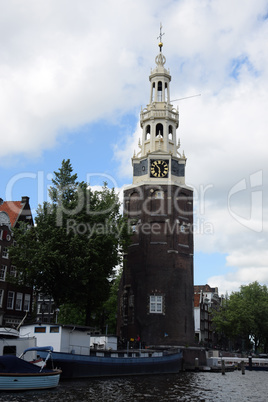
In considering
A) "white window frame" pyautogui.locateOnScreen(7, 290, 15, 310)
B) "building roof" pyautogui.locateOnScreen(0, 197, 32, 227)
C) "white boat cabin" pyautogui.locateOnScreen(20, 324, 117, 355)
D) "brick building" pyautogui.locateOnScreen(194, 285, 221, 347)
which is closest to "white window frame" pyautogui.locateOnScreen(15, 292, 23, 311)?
"white window frame" pyautogui.locateOnScreen(7, 290, 15, 310)

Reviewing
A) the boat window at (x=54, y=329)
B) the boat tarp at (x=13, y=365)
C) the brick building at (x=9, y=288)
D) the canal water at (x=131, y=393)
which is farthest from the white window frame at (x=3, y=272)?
the boat tarp at (x=13, y=365)

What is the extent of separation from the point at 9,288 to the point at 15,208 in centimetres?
1084

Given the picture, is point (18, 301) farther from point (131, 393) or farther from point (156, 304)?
point (131, 393)

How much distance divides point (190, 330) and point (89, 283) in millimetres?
18176

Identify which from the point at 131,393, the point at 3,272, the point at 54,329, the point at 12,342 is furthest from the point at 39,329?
the point at 3,272

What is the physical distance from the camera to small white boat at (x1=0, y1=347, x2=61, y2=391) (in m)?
25.2

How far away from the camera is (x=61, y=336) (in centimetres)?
3438

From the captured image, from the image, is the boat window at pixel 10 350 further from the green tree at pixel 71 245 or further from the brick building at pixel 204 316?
the brick building at pixel 204 316

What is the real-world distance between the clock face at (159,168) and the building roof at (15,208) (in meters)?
17.2

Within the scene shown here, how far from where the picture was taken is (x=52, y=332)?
114 feet

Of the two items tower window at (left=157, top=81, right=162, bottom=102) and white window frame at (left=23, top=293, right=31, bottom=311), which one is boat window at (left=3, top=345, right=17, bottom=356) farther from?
tower window at (left=157, top=81, right=162, bottom=102)

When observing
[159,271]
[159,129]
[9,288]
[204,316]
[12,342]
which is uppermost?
[159,129]

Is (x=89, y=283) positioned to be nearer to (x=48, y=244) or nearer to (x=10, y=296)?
(x=48, y=244)

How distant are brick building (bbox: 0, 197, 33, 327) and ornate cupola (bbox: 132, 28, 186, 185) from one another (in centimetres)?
1719
